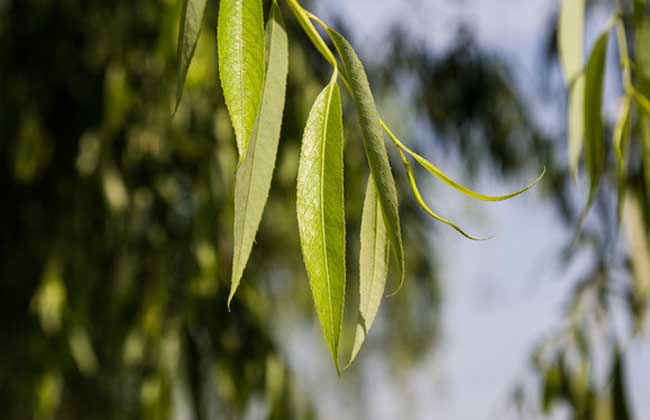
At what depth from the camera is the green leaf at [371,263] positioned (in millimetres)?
395

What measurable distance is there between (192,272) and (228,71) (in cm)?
94

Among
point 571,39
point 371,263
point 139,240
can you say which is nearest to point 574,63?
point 571,39

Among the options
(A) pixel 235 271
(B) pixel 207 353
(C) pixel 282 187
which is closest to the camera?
(A) pixel 235 271

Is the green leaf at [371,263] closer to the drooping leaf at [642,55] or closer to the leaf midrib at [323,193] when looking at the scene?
the leaf midrib at [323,193]

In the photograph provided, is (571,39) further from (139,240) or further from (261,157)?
(139,240)

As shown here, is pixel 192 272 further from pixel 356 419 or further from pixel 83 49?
pixel 356 419

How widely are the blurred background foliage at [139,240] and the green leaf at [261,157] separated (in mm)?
718

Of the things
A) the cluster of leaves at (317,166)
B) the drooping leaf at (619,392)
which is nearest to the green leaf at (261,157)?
the cluster of leaves at (317,166)

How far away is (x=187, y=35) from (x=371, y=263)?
123 mm

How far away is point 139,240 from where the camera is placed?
138 cm

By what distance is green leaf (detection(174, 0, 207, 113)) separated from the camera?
376mm

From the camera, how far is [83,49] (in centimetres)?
149

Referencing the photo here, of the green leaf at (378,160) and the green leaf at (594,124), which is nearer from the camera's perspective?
the green leaf at (378,160)

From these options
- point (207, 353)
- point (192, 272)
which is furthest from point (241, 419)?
point (192, 272)
